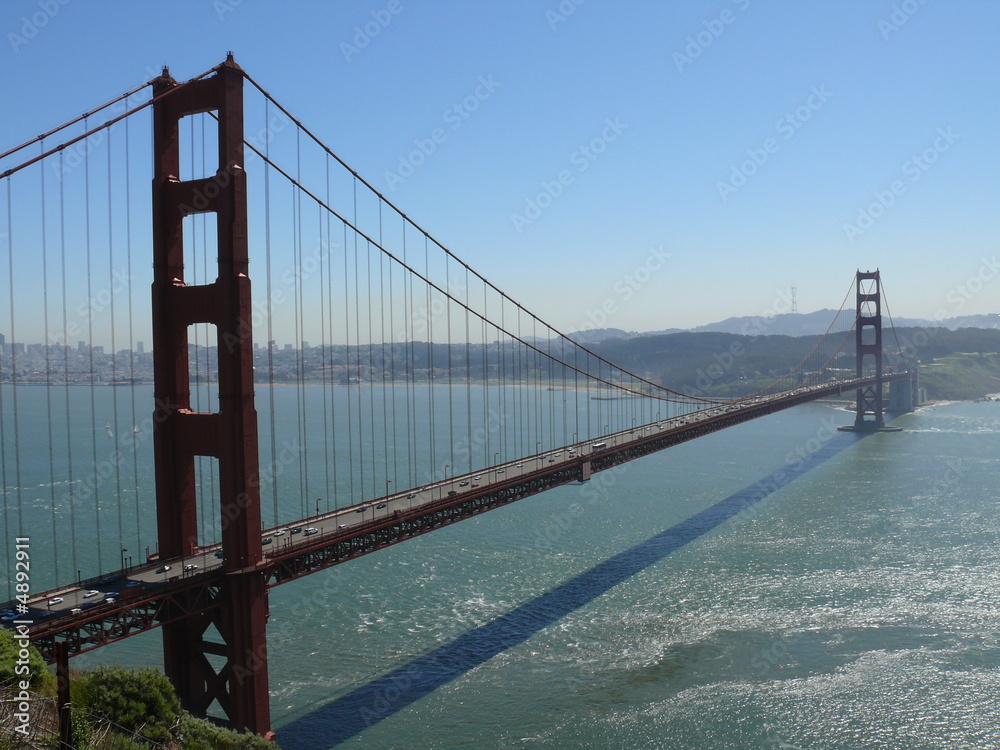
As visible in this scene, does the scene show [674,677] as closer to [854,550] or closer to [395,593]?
[395,593]

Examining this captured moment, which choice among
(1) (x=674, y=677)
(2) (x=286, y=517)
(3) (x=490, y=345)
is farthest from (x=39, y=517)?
(3) (x=490, y=345)

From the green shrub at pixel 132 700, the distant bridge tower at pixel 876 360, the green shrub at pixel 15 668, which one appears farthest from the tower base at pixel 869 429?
the green shrub at pixel 15 668

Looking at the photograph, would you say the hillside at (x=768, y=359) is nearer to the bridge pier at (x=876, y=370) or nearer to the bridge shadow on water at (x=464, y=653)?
the bridge pier at (x=876, y=370)

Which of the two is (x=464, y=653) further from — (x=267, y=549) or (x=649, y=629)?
(x=267, y=549)

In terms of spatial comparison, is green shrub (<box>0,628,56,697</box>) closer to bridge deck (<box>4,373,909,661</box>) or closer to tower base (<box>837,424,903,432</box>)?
bridge deck (<box>4,373,909,661</box>)

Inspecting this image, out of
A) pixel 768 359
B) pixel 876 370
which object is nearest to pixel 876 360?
pixel 876 370

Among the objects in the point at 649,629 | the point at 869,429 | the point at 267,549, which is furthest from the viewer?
the point at 869,429
